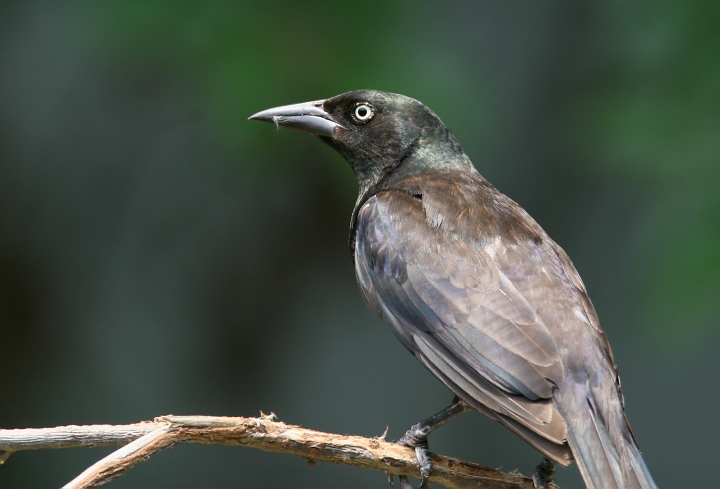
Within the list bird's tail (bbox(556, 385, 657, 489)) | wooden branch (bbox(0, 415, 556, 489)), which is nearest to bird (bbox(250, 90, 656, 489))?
bird's tail (bbox(556, 385, 657, 489))

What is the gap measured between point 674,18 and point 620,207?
1.42m

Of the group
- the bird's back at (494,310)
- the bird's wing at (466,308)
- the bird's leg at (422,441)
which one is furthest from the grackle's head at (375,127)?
the bird's leg at (422,441)

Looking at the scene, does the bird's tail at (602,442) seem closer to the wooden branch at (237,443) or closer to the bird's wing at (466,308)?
the bird's wing at (466,308)

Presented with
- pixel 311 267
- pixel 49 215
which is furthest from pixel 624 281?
pixel 49 215

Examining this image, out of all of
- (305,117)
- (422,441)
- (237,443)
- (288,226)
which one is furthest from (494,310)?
(288,226)

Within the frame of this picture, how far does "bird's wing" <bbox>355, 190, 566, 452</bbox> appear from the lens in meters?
3.03

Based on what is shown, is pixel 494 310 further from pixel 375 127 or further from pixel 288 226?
pixel 288 226

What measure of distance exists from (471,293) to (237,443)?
912mm

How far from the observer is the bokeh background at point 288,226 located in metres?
4.78

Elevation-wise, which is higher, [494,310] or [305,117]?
[305,117]

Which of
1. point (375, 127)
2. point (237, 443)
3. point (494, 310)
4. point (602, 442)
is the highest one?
point (375, 127)

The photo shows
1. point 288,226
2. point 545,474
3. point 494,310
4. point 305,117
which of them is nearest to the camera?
point 494,310

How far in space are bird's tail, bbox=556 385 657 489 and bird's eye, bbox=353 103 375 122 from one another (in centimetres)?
156

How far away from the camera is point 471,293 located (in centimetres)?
334
